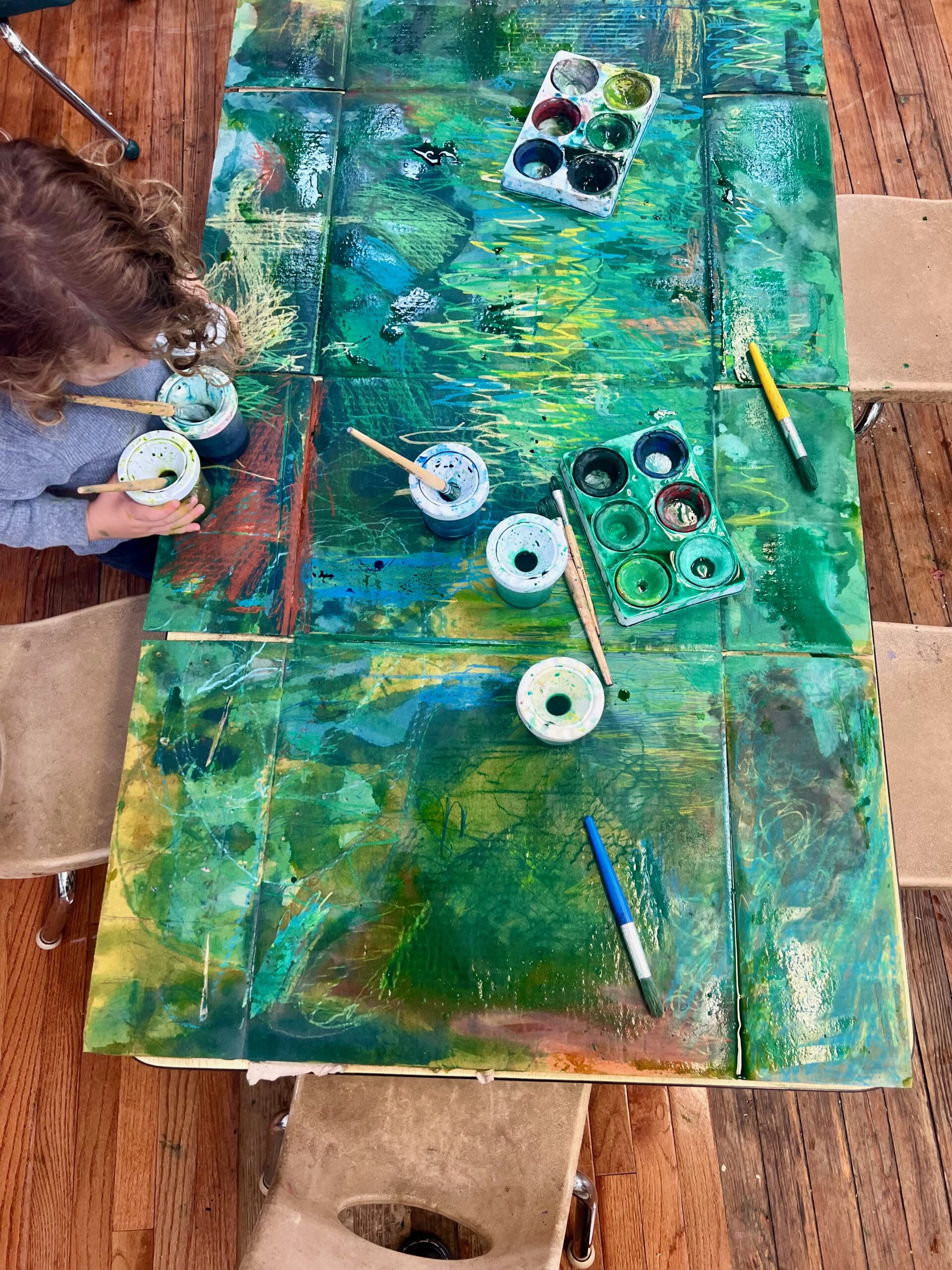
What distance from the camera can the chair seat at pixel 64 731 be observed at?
1516 mm

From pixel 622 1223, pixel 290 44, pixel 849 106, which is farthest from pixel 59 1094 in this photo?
pixel 849 106

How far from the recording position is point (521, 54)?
4.88ft

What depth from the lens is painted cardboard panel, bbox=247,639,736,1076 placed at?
1126 mm

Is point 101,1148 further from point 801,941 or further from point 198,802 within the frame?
point 801,941

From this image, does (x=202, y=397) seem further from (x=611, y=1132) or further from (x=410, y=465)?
(x=611, y=1132)

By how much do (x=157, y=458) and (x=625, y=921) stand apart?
0.97 m

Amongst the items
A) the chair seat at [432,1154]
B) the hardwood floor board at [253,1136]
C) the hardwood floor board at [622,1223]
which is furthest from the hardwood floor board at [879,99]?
the hardwood floor board at [253,1136]

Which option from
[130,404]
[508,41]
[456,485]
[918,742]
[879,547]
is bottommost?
[879,547]

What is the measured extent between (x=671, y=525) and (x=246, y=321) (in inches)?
31.6

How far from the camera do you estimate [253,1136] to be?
191 centimetres

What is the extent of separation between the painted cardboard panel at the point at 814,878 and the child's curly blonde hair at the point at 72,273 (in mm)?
995

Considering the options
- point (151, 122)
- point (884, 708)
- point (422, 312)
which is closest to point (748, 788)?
point (884, 708)

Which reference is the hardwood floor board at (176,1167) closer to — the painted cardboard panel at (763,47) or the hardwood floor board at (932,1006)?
the hardwood floor board at (932,1006)

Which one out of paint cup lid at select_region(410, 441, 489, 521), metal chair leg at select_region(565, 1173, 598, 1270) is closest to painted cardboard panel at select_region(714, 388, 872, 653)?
paint cup lid at select_region(410, 441, 489, 521)
